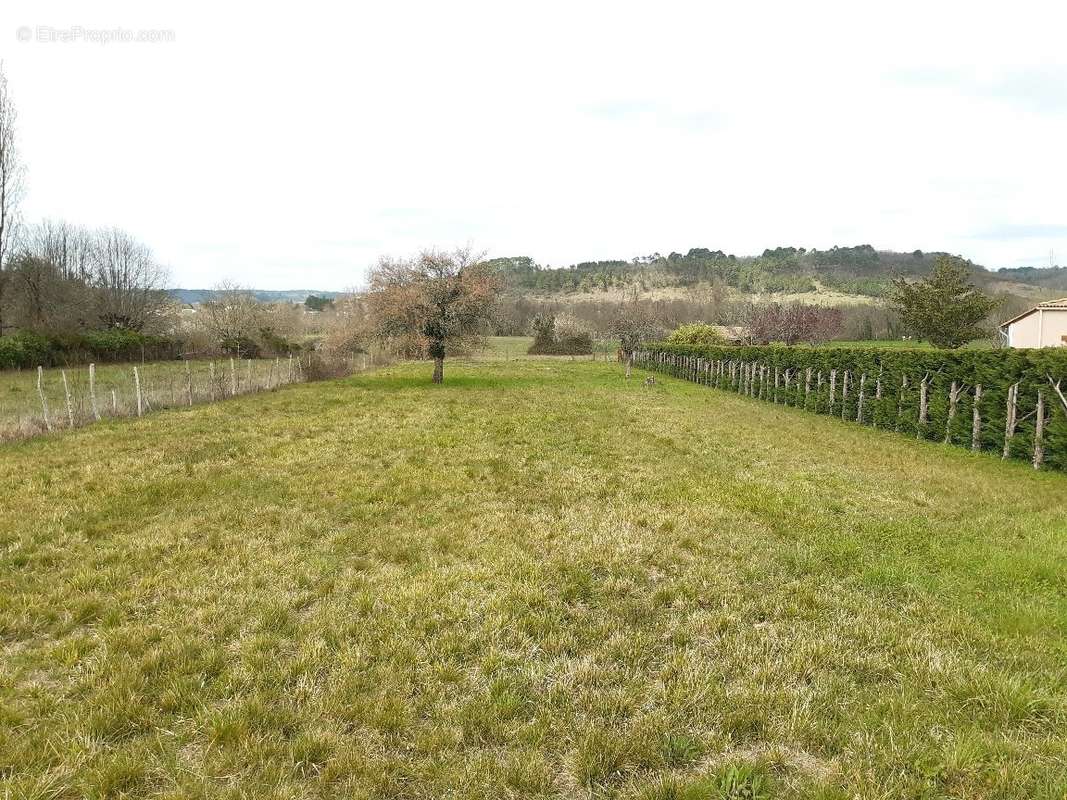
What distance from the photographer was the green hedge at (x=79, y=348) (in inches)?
1159

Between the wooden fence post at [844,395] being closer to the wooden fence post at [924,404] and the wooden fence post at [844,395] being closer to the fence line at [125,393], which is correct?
the wooden fence post at [924,404]

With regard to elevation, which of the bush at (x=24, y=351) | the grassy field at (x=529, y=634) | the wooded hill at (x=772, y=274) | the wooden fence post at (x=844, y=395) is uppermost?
the wooded hill at (x=772, y=274)

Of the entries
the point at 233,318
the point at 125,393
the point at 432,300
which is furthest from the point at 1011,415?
the point at 233,318

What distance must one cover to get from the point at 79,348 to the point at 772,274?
154m

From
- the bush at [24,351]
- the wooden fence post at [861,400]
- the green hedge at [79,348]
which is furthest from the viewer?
the green hedge at [79,348]

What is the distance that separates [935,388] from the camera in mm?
13461

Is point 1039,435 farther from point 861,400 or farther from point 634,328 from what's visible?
point 634,328

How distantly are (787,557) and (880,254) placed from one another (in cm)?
19110

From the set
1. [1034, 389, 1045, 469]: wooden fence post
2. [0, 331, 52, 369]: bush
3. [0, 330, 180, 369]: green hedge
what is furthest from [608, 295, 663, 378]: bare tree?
[0, 331, 52, 369]: bush

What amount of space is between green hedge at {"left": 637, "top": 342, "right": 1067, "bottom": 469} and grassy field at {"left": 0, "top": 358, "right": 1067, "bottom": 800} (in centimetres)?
225

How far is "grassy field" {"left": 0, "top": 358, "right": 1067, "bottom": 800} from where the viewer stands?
2805 millimetres

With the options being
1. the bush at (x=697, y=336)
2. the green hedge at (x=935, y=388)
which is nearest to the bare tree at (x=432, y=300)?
the green hedge at (x=935, y=388)

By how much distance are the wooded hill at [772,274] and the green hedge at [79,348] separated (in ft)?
322

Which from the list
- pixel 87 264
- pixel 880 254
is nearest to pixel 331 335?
pixel 87 264
